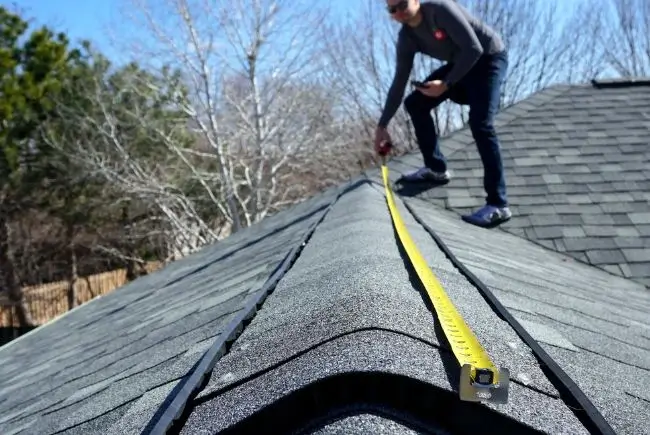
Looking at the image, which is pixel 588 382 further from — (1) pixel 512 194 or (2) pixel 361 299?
(1) pixel 512 194

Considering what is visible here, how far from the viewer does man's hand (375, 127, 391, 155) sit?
186 inches

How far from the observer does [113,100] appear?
19109mm

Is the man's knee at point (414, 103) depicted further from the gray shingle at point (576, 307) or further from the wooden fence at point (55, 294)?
the wooden fence at point (55, 294)

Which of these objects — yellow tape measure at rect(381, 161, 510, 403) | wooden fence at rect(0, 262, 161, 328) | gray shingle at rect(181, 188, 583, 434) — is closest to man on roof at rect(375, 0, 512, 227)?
gray shingle at rect(181, 188, 583, 434)

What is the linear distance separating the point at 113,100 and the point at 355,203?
55.4 feet

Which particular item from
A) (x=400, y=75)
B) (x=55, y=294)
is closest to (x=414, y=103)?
(x=400, y=75)

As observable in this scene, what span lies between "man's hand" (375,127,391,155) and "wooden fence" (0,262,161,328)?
55.6 feet

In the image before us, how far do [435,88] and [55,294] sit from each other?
20.7 meters

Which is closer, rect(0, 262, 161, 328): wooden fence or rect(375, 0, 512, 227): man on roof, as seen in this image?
rect(375, 0, 512, 227): man on roof

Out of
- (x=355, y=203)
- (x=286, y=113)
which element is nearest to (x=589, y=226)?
(x=355, y=203)

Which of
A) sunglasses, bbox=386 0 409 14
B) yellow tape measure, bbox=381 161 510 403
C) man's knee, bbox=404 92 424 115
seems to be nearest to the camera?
yellow tape measure, bbox=381 161 510 403

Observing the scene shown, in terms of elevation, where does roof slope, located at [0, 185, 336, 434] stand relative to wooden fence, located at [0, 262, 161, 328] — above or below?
above

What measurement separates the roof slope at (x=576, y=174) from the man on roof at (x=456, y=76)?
0.35 metres

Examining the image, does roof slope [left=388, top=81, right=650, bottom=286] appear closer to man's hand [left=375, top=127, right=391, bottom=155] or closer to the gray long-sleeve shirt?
man's hand [left=375, top=127, right=391, bottom=155]
